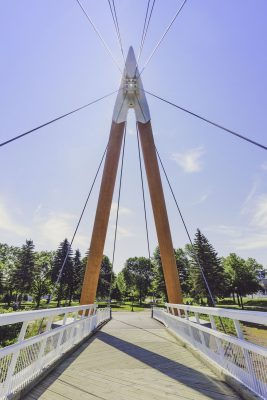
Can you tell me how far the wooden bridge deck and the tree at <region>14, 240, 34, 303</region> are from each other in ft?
143

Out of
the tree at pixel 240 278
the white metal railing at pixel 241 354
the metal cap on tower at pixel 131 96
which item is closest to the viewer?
the white metal railing at pixel 241 354

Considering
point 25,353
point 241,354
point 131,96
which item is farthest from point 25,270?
point 241,354

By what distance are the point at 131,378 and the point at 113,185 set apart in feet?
37.3

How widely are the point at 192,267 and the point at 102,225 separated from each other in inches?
1314

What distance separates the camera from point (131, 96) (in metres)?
16.1

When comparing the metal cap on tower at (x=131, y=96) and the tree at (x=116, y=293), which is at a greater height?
the metal cap on tower at (x=131, y=96)

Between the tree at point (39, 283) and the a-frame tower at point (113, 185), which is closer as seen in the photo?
the a-frame tower at point (113, 185)

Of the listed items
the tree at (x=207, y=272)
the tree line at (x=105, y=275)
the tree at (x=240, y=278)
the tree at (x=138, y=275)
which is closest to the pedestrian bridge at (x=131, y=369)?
the tree line at (x=105, y=275)

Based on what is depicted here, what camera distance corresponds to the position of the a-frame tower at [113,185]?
567 inches

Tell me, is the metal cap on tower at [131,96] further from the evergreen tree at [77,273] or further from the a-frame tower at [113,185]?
the evergreen tree at [77,273]

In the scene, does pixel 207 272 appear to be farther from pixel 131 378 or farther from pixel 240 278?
pixel 131 378

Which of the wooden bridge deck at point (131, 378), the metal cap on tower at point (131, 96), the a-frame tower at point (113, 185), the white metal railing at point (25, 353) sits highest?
the metal cap on tower at point (131, 96)

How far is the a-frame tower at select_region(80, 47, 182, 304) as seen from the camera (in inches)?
567

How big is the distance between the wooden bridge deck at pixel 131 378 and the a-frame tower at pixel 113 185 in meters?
7.54
